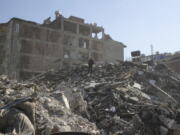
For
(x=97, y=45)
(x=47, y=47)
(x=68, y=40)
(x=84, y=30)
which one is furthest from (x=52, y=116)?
(x=97, y=45)

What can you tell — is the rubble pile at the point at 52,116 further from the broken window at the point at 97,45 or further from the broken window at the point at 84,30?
the broken window at the point at 97,45

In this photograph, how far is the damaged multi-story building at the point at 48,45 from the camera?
27.1 meters

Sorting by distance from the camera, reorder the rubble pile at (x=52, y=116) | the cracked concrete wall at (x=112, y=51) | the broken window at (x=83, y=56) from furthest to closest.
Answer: the cracked concrete wall at (x=112, y=51), the broken window at (x=83, y=56), the rubble pile at (x=52, y=116)

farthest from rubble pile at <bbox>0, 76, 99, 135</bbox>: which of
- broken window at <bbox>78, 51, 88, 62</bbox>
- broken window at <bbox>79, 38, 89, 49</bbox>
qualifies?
broken window at <bbox>79, 38, 89, 49</bbox>

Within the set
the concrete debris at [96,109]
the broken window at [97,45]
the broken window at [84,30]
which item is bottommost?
the concrete debris at [96,109]

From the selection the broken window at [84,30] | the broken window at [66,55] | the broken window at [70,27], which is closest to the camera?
the broken window at [66,55]

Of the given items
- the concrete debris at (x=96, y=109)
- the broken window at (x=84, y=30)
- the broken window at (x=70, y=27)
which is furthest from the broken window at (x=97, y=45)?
the concrete debris at (x=96, y=109)

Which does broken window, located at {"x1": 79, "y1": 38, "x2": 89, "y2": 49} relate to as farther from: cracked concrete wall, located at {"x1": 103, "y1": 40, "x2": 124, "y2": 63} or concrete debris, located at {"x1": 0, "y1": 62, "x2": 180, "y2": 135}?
concrete debris, located at {"x1": 0, "y1": 62, "x2": 180, "y2": 135}

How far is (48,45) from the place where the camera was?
29688 mm

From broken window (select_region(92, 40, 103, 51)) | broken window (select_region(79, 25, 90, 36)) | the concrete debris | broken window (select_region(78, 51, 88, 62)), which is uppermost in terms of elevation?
broken window (select_region(79, 25, 90, 36))

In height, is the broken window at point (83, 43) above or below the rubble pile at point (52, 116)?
above

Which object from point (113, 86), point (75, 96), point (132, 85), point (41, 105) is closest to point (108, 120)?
point (75, 96)

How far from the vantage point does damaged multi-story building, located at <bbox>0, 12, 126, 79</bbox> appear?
27141 millimetres

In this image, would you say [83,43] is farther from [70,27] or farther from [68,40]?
[70,27]
